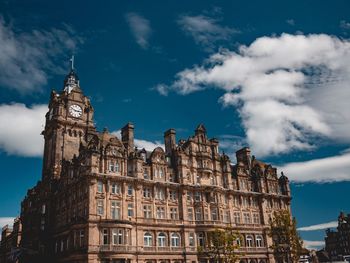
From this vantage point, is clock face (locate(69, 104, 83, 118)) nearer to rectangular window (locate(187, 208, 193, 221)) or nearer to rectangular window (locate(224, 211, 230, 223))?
rectangular window (locate(187, 208, 193, 221))

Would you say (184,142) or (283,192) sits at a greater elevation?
(184,142)

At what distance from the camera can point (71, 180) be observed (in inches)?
2643

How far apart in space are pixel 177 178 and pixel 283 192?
102ft

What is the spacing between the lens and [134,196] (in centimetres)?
6431

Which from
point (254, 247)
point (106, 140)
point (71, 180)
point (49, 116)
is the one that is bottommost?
point (254, 247)

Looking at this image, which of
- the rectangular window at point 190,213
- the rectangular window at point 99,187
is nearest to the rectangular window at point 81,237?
the rectangular window at point 99,187

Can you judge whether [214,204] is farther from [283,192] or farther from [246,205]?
[283,192]

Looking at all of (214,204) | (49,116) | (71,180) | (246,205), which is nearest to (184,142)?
(214,204)

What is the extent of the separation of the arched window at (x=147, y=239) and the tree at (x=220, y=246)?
28.0 feet

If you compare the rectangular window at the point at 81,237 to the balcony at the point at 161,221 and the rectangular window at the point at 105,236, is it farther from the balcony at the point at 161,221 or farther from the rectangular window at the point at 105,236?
the balcony at the point at 161,221

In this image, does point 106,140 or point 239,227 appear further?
point 239,227

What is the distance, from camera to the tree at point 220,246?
200 ft

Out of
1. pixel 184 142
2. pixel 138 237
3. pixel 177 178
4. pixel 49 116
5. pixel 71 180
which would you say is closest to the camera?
pixel 138 237

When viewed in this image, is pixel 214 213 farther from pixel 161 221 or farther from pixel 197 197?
pixel 161 221
